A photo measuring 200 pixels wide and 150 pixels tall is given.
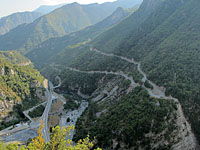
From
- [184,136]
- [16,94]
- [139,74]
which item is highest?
[16,94]

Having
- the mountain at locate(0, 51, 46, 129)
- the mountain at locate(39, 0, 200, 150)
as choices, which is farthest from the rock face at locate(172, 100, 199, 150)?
the mountain at locate(0, 51, 46, 129)

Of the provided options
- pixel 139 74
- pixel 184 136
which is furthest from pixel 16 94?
pixel 184 136

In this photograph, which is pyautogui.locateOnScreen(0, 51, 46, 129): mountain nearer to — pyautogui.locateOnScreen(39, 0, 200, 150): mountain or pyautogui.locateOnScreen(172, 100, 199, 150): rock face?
pyautogui.locateOnScreen(39, 0, 200, 150): mountain

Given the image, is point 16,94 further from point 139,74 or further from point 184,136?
point 184,136

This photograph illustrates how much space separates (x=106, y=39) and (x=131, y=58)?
65.0 m

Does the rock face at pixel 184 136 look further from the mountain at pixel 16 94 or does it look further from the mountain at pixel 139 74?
the mountain at pixel 16 94

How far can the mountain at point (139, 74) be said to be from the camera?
187 ft

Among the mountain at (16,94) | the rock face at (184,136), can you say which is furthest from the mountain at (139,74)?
the mountain at (16,94)

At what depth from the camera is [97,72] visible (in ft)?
427

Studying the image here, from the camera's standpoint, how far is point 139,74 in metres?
93.5

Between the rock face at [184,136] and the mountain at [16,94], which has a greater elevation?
the mountain at [16,94]

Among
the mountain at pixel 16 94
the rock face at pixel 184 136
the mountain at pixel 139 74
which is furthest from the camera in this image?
the mountain at pixel 16 94

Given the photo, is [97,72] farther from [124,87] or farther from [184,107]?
[184,107]

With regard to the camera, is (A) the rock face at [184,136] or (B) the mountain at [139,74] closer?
(A) the rock face at [184,136]
